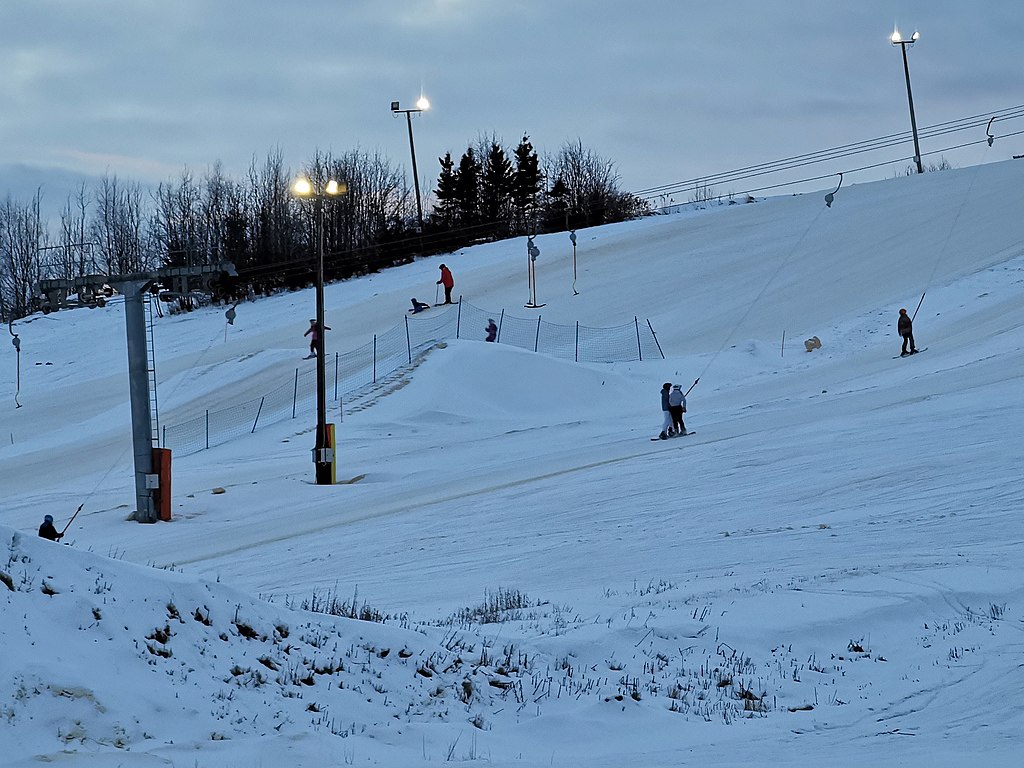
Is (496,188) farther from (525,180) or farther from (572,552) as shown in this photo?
(572,552)

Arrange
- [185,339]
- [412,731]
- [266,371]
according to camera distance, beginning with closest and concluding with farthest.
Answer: [412,731] < [266,371] < [185,339]

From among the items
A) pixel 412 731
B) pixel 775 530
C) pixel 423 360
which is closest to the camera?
pixel 412 731

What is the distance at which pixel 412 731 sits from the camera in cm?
700

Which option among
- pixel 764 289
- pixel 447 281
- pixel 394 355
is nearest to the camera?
pixel 394 355

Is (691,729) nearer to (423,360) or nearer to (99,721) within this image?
(99,721)

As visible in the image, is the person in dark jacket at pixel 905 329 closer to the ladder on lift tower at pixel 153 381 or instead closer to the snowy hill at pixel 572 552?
the snowy hill at pixel 572 552

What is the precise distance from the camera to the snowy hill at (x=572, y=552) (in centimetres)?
688

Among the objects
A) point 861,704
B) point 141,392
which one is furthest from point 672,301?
point 861,704

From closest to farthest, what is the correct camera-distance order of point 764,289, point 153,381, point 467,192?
point 153,381 < point 764,289 < point 467,192

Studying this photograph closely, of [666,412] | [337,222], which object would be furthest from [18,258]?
[666,412]

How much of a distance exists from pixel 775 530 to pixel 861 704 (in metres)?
8.05

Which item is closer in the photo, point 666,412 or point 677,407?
point 677,407

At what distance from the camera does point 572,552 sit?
16.2m

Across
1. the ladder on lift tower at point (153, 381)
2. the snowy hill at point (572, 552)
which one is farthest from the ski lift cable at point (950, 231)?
the ladder on lift tower at point (153, 381)
